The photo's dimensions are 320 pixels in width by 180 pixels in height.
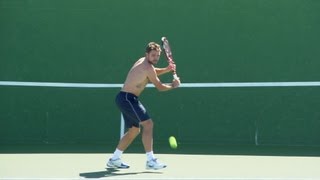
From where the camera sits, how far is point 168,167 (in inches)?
253

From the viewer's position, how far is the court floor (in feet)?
19.1

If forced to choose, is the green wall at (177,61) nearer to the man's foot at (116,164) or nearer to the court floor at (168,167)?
the court floor at (168,167)

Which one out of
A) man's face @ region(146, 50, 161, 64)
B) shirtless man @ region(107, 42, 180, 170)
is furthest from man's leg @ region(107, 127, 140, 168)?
man's face @ region(146, 50, 161, 64)

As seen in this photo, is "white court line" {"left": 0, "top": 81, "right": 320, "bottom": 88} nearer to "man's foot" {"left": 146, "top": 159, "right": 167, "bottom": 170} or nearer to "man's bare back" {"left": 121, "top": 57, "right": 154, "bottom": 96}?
"man's bare back" {"left": 121, "top": 57, "right": 154, "bottom": 96}

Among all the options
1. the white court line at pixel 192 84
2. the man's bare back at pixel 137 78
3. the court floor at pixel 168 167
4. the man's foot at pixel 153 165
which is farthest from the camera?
the white court line at pixel 192 84

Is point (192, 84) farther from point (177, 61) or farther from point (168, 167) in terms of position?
point (168, 167)

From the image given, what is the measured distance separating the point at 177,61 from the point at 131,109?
8.44 ft

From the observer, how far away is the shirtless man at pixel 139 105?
6.19 meters

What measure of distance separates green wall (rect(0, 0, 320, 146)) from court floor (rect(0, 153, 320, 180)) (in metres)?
1.25

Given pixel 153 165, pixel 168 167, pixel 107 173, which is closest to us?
pixel 107 173

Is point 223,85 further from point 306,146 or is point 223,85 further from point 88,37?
point 88,37

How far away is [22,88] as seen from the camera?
342 inches

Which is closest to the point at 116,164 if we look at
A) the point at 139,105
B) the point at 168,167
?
the point at 168,167

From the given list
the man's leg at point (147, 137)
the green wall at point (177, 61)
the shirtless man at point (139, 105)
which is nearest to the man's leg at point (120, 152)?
the shirtless man at point (139, 105)
